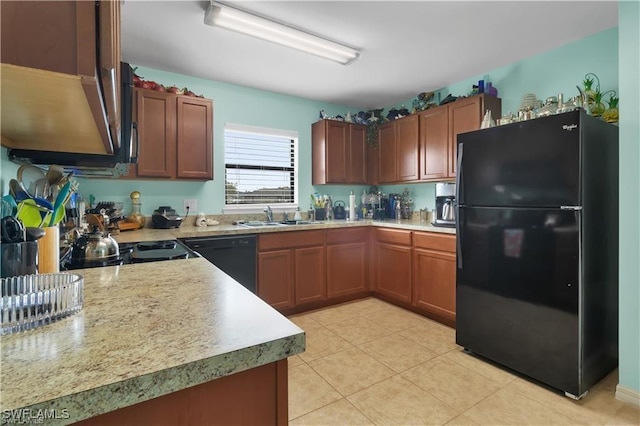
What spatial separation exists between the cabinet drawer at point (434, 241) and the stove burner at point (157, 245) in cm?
217

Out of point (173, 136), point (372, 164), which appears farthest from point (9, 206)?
point (372, 164)

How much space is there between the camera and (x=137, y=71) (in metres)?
2.92

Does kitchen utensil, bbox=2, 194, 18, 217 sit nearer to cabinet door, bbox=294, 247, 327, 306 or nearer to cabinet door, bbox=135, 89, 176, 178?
cabinet door, bbox=135, 89, 176, 178

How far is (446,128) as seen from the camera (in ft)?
10.4

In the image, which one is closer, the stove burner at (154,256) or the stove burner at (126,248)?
the stove burner at (154,256)

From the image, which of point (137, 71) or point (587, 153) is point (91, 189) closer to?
point (137, 71)

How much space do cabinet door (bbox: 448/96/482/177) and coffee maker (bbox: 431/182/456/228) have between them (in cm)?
19

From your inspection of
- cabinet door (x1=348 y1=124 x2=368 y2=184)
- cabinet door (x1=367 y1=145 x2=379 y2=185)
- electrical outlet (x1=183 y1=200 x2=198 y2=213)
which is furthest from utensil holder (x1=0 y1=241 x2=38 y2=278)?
cabinet door (x1=367 y1=145 x2=379 y2=185)

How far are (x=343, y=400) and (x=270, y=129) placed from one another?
2.87 metres

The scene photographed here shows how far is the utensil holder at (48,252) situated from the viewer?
104 cm

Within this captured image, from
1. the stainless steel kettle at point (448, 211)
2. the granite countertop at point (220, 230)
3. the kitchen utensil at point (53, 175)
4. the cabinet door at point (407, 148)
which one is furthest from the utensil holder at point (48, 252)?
the cabinet door at point (407, 148)

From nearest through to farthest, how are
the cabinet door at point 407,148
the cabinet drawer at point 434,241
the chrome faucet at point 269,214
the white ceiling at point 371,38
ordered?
the white ceiling at point 371,38, the cabinet drawer at point 434,241, the cabinet door at point 407,148, the chrome faucet at point 269,214

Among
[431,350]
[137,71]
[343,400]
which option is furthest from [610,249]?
[137,71]

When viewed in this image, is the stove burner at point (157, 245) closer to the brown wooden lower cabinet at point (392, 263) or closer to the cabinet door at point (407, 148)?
the brown wooden lower cabinet at point (392, 263)
